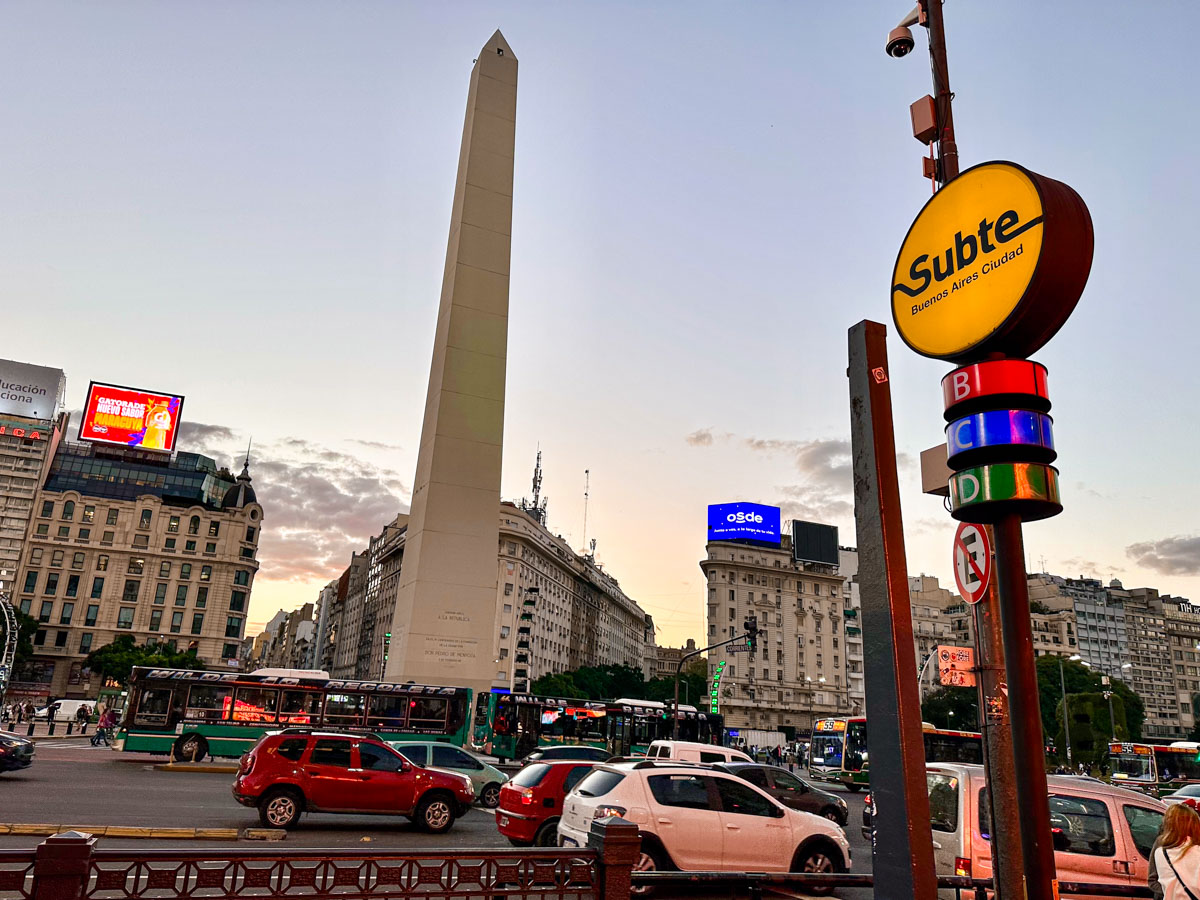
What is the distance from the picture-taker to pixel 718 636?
321 ft

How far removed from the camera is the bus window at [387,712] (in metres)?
27.1

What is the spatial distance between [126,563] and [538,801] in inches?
3926

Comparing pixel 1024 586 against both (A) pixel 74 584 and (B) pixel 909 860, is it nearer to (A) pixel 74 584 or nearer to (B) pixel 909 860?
(B) pixel 909 860

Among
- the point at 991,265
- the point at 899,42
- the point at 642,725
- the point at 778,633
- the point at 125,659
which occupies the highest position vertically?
the point at 778,633

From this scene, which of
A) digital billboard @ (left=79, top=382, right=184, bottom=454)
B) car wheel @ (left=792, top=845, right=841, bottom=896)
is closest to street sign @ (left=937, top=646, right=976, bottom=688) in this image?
car wheel @ (left=792, top=845, right=841, bottom=896)

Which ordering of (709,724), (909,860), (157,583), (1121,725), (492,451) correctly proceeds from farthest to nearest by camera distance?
(157,583)
(1121,725)
(709,724)
(492,451)
(909,860)

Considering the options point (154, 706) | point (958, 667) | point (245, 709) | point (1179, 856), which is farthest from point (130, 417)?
point (1179, 856)

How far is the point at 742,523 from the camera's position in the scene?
101188 mm

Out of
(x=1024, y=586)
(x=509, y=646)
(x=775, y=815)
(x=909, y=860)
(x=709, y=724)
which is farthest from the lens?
(x=509, y=646)

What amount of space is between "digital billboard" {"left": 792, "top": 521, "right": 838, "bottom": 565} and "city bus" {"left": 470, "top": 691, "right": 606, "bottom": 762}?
76.1 meters

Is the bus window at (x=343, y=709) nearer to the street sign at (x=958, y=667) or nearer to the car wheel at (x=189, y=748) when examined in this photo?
the car wheel at (x=189, y=748)

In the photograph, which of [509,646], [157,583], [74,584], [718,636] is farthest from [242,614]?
[718,636]

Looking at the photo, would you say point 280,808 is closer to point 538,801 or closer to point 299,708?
→ point 538,801

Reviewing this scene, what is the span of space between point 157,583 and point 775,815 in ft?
333
